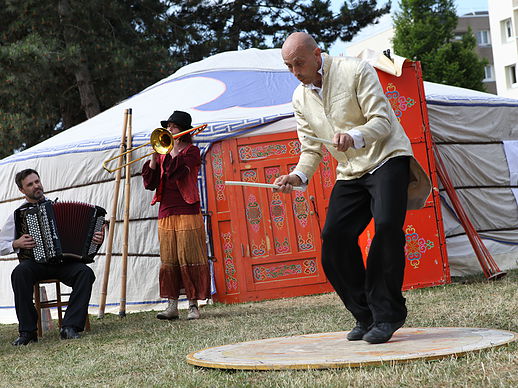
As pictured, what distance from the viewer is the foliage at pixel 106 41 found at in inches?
432

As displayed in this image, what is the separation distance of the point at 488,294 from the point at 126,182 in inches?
121

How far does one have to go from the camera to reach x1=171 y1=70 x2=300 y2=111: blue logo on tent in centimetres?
734

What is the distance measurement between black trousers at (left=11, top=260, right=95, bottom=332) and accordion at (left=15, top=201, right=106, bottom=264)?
8 centimetres

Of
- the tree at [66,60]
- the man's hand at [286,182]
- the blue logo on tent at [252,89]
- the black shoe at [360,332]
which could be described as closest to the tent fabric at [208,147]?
the blue logo on tent at [252,89]

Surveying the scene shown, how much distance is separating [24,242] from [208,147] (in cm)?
209

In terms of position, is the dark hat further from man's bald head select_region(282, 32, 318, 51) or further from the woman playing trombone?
man's bald head select_region(282, 32, 318, 51)

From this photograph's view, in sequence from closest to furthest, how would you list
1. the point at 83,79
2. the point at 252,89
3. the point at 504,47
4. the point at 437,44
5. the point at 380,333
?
1. the point at 380,333
2. the point at 252,89
3. the point at 83,79
4. the point at 437,44
5. the point at 504,47

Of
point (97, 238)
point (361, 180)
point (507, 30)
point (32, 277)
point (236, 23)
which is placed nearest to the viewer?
point (361, 180)

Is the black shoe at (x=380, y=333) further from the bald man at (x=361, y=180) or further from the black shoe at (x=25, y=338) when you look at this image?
the black shoe at (x=25, y=338)

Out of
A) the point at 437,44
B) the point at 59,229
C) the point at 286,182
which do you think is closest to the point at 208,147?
the point at 59,229

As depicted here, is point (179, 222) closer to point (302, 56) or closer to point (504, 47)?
point (302, 56)

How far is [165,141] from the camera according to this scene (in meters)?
5.18

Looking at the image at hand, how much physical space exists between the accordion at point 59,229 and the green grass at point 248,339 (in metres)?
0.54

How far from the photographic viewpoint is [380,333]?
2963mm
